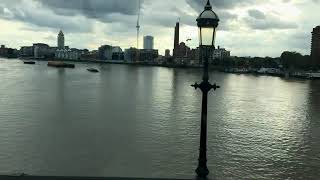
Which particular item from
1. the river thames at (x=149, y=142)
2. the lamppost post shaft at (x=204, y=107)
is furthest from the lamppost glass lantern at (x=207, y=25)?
the river thames at (x=149, y=142)

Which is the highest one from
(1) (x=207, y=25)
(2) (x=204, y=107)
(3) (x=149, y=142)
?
(1) (x=207, y=25)

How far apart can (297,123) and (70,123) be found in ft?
58.8

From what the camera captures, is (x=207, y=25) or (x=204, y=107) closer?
(x=207, y=25)

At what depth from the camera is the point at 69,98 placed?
170 feet

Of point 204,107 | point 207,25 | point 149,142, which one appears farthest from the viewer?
point 149,142

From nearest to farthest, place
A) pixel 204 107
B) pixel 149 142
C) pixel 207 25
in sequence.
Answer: pixel 207 25
pixel 204 107
pixel 149 142

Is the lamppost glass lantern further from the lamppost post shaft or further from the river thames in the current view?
the river thames

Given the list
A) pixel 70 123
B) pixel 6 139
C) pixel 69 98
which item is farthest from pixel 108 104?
pixel 6 139

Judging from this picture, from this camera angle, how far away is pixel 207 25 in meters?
11.0

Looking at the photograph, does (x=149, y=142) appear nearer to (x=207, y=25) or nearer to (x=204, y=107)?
(x=204, y=107)

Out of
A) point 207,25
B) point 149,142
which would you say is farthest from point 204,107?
point 149,142

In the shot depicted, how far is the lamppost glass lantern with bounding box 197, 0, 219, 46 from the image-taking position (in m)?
11.0

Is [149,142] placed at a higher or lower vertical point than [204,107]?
lower

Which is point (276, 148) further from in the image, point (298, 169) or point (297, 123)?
point (297, 123)
